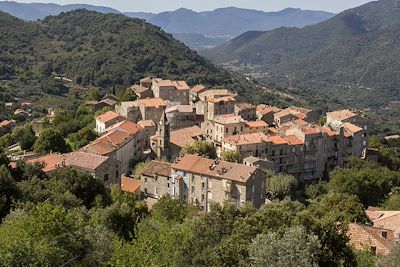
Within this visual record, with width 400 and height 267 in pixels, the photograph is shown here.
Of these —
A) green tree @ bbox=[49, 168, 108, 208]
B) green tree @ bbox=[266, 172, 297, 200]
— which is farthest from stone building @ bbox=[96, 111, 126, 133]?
green tree @ bbox=[49, 168, 108, 208]

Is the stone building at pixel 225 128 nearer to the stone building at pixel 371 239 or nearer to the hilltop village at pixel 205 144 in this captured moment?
the hilltop village at pixel 205 144

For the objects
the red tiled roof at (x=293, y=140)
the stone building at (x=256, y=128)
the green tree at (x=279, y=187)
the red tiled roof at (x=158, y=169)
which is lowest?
the green tree at (x=279, y=187)

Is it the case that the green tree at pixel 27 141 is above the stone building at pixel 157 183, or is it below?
above

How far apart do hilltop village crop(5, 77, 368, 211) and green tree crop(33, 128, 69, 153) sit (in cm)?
387

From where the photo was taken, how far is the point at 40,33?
168 metres

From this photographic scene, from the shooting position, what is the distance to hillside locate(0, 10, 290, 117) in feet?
413

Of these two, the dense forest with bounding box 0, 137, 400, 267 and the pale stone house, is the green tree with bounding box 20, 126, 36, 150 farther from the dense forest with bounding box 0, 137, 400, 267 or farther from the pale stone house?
Answer: the dense forest with bounding box 0, 137, 400, 267

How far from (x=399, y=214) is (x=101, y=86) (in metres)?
95.7

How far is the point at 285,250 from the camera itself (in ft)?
64.3

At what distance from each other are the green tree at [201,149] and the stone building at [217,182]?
5.79 m

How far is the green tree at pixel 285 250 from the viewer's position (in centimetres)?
1925

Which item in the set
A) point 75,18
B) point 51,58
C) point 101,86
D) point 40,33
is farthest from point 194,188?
point 75,18

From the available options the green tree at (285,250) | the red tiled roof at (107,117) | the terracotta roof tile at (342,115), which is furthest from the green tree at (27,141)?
the green tree at (285,250)

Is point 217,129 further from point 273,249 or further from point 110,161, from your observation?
point 273,249
